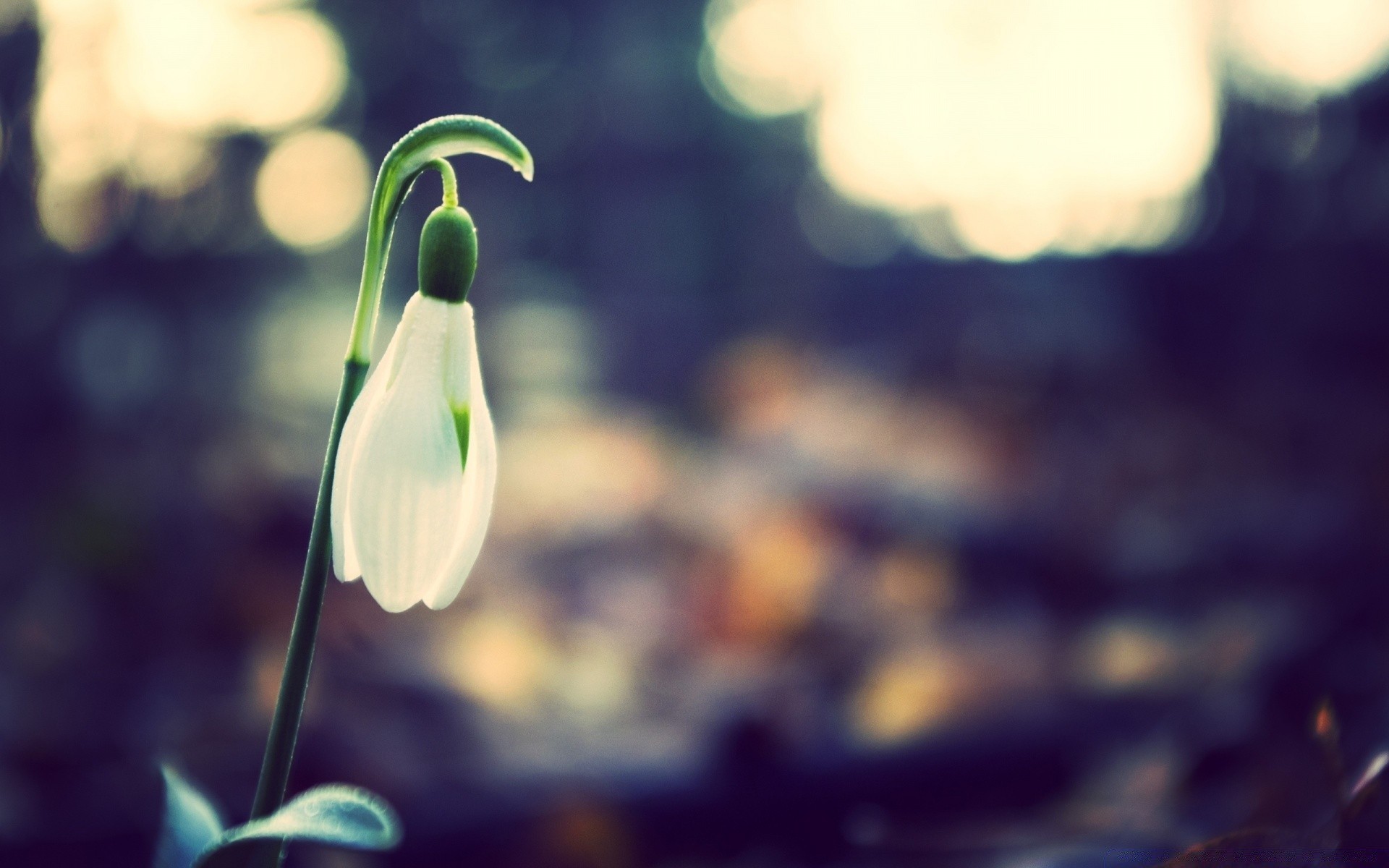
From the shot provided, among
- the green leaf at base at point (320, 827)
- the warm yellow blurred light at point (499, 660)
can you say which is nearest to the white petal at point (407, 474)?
the green leaf at base at point (320, 827)

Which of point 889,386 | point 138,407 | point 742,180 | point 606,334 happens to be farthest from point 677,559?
point 742,180

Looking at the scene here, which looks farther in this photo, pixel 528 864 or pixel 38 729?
pixel 38 729

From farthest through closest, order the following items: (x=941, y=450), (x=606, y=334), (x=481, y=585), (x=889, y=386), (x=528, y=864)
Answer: (x=606, y=334) → (x=889, y=386) → (x=941, y=450) → (x=481, y=585) → (x=528, y=864)

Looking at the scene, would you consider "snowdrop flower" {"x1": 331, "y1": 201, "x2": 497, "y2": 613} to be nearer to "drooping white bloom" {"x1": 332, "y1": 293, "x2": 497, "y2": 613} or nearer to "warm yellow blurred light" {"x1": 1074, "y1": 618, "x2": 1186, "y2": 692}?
"drooping white bloom" {"x1": 332, "y1": 293, "x2": 497, "y2": 613}

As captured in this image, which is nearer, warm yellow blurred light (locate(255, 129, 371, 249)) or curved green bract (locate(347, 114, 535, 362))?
curved green bract (locate(347, 114, 535, 362))

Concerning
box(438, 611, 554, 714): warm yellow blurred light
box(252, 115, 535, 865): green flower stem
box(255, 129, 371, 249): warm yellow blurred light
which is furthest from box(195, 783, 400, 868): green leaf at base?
box(255, 129, 371, 249): warm yellow blurred light

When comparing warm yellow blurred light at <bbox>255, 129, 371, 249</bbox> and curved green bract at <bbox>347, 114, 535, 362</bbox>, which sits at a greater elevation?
warm yellow blurred light at <bbox>255, 129, 371, 249</bbox>

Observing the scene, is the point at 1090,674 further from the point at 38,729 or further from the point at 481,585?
the point at 38,729
